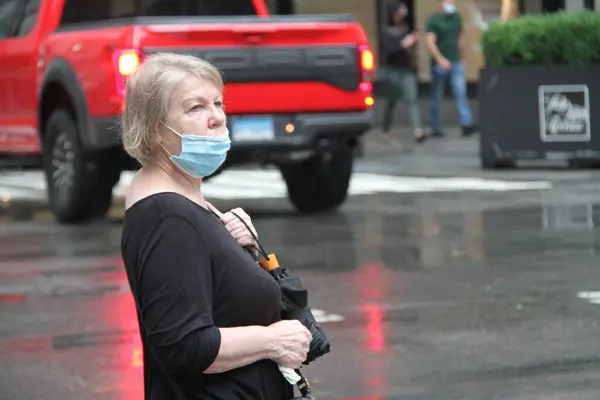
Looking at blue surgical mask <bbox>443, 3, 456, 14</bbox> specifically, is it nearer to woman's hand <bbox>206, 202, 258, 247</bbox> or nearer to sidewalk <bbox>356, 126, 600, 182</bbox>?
sidewalk <bbox>356, 126, 600, 182</bbox>

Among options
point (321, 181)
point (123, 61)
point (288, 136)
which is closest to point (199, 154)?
point (123, 61)

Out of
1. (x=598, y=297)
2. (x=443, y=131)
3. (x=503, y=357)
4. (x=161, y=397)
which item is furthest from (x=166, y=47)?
(x=443, y=131)

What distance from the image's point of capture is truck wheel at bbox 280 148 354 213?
14.2 m

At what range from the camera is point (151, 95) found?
11.8ft

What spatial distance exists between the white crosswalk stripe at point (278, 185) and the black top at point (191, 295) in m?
12.1

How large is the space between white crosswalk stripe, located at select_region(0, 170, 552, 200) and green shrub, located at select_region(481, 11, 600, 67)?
6.10ft

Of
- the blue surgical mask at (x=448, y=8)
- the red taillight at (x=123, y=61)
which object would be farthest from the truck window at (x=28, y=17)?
the blue surgical mask at (x=448, y=8)

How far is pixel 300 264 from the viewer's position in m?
10.6

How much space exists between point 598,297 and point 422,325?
3.98 ft

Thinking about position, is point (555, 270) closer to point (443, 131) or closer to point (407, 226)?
point (407, 226)

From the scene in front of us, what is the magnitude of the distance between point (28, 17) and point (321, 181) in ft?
9.89

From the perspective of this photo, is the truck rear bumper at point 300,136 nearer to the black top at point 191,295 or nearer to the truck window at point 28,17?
the truck window at point 28,17

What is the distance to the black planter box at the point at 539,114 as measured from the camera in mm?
17953

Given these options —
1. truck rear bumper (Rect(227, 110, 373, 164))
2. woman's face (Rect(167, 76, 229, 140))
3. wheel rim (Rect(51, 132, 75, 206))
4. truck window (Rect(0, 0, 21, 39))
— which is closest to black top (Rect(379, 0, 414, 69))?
truck window (Rect(0, 0, 21, 39))
